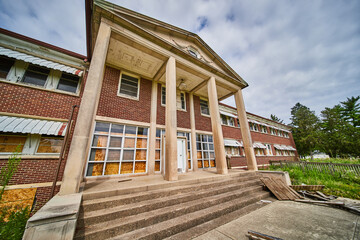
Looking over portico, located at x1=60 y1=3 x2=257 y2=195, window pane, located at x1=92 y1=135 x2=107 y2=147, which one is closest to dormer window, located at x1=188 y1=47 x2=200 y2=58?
portico, located at x1=60 y1=3 x2=257 y2=195

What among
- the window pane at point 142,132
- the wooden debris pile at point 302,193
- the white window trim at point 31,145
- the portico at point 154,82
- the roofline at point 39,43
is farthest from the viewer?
the window pane at point 142,132

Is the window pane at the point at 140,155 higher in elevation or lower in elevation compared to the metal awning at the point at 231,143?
lower

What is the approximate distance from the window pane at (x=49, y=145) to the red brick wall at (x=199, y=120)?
8.04 m

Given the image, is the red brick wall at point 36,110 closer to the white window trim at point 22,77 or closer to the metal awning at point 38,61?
the white window trim at point 22,77

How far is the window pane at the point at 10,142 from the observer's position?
4641 mm

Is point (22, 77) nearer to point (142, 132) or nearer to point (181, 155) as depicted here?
point (142, 132)

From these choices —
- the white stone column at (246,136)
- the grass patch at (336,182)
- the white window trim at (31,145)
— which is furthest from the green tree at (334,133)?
the white window trim at (31,145)

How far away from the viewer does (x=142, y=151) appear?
23.4 ft

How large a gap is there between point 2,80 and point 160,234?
27.2 feet

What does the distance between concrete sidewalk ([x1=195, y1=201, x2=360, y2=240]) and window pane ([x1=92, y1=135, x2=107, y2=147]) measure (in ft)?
19.1

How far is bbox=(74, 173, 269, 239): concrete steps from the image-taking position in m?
2.45

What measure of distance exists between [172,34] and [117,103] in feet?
17.1

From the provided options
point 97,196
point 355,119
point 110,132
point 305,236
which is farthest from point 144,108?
point 355,119

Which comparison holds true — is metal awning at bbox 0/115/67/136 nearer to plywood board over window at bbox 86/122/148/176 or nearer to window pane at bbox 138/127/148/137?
plywood board over window at bbox 86/122/148/176
